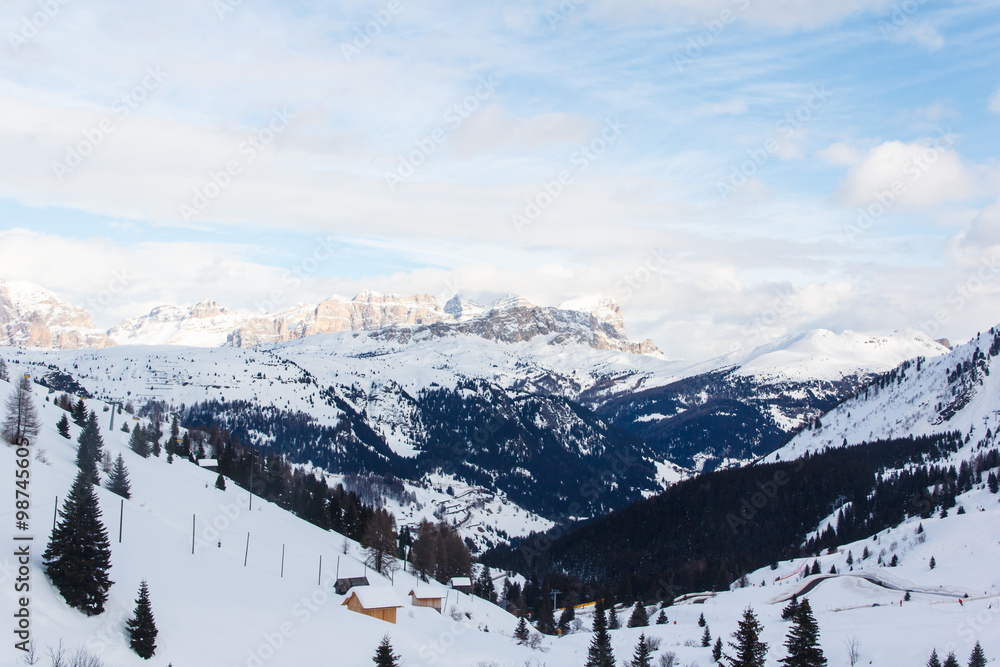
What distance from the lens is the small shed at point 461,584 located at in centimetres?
12662

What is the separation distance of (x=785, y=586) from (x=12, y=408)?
11089 cm

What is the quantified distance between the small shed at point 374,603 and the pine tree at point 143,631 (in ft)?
108

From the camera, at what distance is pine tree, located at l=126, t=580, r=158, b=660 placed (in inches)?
2146

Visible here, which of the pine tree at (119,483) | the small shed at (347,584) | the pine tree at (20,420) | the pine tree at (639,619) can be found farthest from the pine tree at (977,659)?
the pine tree at (20,420)

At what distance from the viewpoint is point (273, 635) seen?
2694 inches

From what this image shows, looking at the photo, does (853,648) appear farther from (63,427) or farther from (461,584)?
(63,427)

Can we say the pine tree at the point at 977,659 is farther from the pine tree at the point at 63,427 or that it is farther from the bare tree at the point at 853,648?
the pine tree at the point at 63,427

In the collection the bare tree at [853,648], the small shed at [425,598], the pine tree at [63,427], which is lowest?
the bare tree at [853,648]

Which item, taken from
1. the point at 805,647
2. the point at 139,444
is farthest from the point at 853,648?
the point at 139,444

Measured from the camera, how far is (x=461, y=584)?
127 m

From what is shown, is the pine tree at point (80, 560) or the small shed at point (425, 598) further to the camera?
the small shed at point (425, 598)

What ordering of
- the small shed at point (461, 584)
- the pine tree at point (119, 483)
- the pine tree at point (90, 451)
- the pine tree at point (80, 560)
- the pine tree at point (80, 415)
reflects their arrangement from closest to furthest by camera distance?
the pine tree at point (80, 560) < the pine tree at point (119, 483) < the pine tree at point (90, 451) < the small shed at point (461, 584) < the pine tree at point (80, 415)

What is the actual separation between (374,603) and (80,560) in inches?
1451

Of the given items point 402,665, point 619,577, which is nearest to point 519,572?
point 619,577
